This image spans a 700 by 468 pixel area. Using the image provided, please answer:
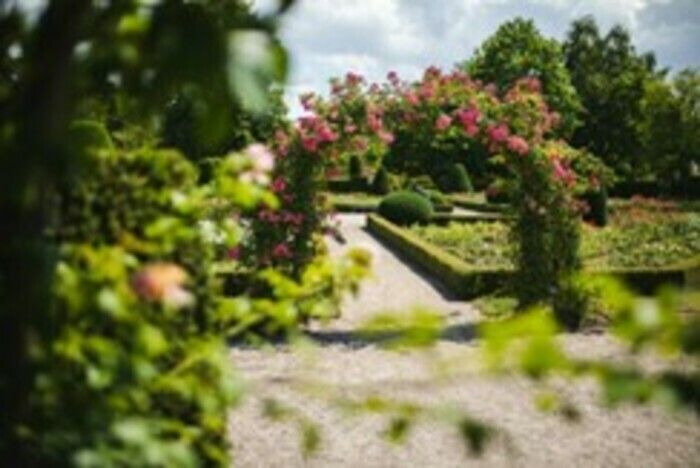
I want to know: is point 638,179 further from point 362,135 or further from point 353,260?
point 353,260

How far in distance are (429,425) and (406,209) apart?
1955cm

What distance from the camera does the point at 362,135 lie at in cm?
1191

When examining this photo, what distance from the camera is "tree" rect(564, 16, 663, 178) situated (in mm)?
54781

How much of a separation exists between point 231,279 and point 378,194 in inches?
1167

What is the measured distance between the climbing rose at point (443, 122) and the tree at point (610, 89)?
42.3 m

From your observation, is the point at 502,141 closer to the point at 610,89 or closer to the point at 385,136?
the point at 385,136

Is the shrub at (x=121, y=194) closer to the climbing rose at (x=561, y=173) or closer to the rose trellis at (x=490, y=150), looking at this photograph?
the rose trellis at (x=490, y=150)

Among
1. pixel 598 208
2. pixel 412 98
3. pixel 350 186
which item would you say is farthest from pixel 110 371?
pixel 350 186

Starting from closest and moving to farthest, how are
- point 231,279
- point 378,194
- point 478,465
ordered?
point 478,465 < point 231,279 < point 378,194

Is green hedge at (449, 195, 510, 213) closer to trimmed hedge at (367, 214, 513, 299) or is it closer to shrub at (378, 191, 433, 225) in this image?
shrub at (378, 191, 433, 225)

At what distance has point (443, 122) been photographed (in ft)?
37.7

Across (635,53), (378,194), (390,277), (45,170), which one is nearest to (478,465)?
(45,170)

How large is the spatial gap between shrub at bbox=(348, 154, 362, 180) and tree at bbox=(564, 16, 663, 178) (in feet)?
54.2

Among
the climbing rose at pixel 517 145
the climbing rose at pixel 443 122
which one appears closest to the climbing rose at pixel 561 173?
the climbing rose at pixel 517 145
